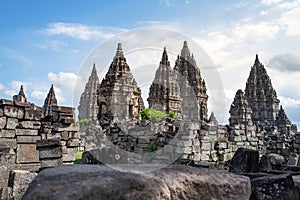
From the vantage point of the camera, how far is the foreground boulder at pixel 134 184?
1.58 metres

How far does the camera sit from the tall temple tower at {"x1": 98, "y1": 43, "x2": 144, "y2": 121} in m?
24.1

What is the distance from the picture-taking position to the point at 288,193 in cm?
284

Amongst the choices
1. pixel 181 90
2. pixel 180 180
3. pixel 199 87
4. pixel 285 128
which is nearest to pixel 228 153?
pixel 180 180

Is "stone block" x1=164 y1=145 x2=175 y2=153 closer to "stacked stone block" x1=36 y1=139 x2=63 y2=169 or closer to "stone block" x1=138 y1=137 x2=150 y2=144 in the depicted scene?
"stone block" x1=138 y1=137 x2=150 y2=144

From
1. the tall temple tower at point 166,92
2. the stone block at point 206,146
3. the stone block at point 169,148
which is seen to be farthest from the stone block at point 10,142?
the tall temple tower at point 166,92

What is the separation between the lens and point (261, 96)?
39.2 metres

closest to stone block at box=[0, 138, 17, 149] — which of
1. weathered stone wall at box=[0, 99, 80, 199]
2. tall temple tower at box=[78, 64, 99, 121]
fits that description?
weathered stone wall at box=[0, 99, 80, 199]

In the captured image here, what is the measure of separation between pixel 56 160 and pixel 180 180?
471cm

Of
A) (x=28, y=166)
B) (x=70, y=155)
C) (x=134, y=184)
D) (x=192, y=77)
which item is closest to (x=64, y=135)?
(x=70, y=155)

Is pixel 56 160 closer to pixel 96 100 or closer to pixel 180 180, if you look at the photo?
pixel 180 180

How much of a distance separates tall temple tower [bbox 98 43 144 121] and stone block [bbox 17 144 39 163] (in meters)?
14.2

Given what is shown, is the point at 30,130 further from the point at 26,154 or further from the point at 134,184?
the point at 134,184

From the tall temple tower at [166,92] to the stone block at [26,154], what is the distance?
24.9 meters

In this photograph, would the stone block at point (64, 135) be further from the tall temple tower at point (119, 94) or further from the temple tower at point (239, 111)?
the temple tower at point (239, 111)
